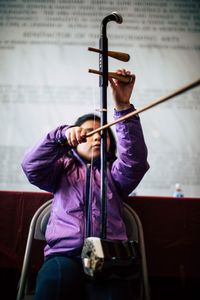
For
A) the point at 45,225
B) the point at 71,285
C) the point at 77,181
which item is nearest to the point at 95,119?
the point at 77,181

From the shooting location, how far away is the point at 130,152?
0.66 metres

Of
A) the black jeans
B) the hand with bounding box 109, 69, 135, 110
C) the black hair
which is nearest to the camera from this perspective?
the black jeans

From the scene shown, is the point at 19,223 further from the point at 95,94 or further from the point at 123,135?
the point at 95,94

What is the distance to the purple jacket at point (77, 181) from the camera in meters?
0.63

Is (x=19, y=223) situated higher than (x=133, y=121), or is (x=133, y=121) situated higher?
(x=133, y=121)

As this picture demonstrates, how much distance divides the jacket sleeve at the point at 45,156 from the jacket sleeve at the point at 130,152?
147 mm

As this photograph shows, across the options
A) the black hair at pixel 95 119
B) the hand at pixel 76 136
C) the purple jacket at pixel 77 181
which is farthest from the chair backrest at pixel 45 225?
the hand at pixel 76 136

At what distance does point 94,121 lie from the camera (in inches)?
32.8

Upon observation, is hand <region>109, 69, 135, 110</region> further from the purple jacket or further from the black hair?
the black hair

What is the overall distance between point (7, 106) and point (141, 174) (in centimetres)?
106

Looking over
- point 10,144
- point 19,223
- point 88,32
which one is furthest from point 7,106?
point 19,223

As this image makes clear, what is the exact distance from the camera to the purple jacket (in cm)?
63

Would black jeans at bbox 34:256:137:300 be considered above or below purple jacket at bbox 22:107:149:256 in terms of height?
below

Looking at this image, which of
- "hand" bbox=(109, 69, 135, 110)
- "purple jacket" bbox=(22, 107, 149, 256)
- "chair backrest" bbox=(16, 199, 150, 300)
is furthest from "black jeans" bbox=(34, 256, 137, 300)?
"hand" bbox=(109, 69, 135, 110)
